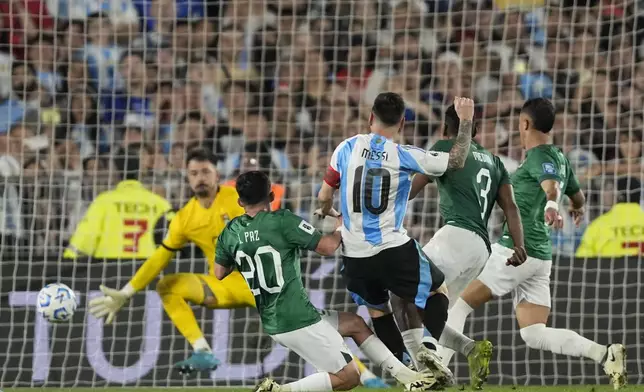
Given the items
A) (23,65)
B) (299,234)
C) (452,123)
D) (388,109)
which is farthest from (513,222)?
(23,65)

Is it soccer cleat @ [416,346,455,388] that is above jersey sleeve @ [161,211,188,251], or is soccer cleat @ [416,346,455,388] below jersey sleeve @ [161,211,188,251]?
below

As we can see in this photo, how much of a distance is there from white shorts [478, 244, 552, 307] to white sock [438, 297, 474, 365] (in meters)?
0.20

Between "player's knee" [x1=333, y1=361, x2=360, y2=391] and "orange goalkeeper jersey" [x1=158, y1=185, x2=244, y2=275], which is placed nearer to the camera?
"player's knee" [x1=333, y1=361, x2=360, y2=391]

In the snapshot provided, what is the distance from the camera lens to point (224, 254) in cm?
638

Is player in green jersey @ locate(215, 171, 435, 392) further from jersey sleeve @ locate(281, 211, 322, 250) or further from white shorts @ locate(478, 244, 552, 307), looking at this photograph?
white shorts @ locate(478, 244, 552, 307)

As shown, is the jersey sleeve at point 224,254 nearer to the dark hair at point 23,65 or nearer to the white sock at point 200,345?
the white sock at point 200,345

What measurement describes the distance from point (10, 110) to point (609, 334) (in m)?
6.35

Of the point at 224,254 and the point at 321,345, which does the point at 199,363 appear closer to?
the point at 224,254

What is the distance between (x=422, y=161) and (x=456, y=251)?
0.70 meters

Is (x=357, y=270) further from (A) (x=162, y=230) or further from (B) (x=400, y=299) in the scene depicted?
(A) (x=162, y=230)

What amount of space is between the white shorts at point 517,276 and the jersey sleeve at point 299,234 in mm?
1660

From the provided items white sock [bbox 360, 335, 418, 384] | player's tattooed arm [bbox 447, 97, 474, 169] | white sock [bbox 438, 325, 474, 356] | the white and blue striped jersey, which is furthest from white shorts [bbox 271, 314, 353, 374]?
player's tattooed arm [bbox 447, 97, 474, 169]

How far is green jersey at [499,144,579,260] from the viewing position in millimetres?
7395

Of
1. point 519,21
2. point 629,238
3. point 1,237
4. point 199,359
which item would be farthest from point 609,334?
point 1,237
